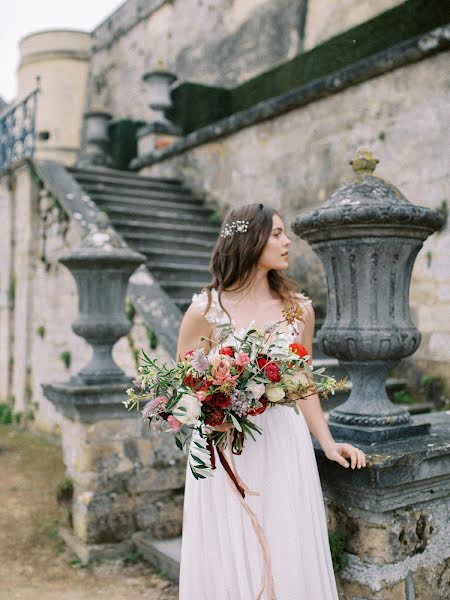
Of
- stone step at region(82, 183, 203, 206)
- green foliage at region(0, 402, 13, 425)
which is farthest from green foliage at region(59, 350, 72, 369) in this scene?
stone step at region(82, 183, 203, 206)

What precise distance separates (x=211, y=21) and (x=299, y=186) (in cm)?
695

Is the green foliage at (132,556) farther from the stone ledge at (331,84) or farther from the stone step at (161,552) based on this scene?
the stone ledge at (331,84)

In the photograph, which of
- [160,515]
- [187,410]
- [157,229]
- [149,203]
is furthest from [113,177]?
[187,410]

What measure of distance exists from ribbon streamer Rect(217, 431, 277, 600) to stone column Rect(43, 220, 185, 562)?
2.48 metres

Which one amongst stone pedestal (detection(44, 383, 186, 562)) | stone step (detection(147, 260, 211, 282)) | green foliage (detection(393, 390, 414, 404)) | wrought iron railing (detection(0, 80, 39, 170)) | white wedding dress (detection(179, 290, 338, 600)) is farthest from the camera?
wrought iron railing (detection(0, 80, 39, 170))

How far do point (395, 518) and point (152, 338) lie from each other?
3391 millimetres

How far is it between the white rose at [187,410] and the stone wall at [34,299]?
541cm

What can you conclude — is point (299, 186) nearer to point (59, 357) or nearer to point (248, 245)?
point (59, 357)

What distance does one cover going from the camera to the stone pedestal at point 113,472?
4.41 metres

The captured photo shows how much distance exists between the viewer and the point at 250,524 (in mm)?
2211

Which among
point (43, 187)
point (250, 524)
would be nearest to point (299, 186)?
point (43, 187)

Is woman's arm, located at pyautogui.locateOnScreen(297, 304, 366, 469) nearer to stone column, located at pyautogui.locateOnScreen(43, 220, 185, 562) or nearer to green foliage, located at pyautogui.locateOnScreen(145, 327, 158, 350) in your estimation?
stone column, located at pyautogui.locateOnScreen(43, 220, 185, 562)

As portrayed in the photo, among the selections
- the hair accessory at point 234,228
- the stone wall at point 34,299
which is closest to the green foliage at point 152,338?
the stone wall at point 34,299

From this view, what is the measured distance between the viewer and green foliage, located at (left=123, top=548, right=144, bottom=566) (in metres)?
4.29
